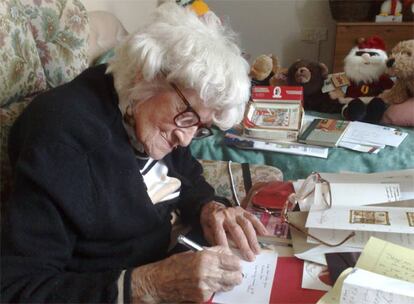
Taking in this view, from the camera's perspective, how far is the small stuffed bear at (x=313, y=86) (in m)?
2.28

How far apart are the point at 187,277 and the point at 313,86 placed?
173 cm

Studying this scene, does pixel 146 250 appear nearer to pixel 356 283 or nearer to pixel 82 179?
pixel 82 179

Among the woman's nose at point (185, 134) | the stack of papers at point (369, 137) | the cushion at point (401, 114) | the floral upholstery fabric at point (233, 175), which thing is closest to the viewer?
the woman's nose at point (185, 134)

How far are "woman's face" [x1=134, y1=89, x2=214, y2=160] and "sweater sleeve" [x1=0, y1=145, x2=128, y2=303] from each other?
0.63 feet

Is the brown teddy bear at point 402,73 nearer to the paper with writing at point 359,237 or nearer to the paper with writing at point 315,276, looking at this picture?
the paper with writing at point 359,237

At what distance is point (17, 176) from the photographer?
821mm

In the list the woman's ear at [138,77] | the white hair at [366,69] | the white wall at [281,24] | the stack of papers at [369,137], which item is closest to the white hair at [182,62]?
the woman's ear at [138,77]

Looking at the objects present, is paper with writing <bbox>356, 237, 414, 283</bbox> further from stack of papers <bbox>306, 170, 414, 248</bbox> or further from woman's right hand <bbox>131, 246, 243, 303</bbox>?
woman's right hand <bbox>131, 246, 243, 303</bbox>

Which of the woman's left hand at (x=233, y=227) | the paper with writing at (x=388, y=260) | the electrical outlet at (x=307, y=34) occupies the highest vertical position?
the paper with writing at (x=388, y=260)

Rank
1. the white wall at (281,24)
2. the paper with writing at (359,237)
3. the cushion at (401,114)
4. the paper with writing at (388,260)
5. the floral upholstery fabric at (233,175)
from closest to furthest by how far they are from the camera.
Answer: the paper with writing at (388,260)
the paper with writing at (359,237)
the floral upholstery fabric at (233,175)
the cushion at (401,114)
the white wall at (281,24)

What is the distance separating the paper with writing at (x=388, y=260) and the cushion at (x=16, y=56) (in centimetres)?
89

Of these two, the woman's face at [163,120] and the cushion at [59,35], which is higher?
the cushion at [59,35]

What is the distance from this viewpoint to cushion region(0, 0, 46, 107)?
102cm

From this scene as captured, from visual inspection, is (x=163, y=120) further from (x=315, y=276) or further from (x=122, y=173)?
(x=315, y=276)
